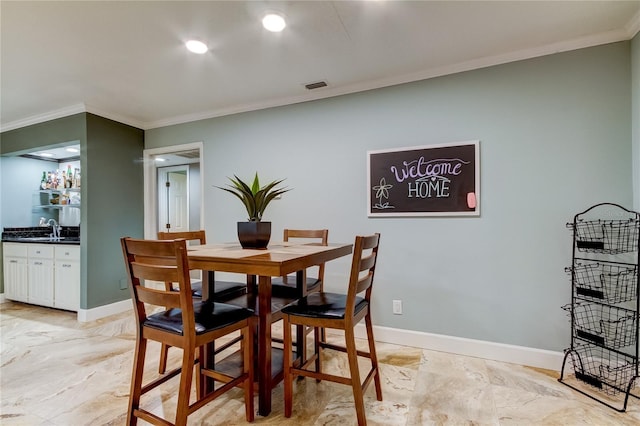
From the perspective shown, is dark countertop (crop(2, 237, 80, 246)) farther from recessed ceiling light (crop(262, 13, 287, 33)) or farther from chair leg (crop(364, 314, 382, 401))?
chair leg (crop(364, 314, 382, 401))

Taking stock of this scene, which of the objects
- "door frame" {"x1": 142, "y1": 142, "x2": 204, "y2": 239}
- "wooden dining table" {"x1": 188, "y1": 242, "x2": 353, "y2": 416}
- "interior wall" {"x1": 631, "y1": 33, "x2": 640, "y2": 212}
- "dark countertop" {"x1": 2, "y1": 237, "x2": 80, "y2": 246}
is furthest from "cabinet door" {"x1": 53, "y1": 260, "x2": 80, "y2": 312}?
"interior wall" {"x1": 631, "y1": 33, "x2": 640, "y2": 212}

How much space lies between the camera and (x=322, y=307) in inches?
66.3

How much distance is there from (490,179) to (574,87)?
0.83 metres

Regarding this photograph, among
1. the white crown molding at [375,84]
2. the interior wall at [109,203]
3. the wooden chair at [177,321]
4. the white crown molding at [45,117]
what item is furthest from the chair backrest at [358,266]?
the white crown molding at [45,117]

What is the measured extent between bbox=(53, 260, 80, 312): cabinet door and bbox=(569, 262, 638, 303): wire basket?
4682mm

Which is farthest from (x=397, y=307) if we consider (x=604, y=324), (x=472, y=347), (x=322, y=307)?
(x=604, y=324)

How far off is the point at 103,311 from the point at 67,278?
56cm

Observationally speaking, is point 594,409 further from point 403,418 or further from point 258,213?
point 258,213

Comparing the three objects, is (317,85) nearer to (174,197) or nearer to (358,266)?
(358,266)

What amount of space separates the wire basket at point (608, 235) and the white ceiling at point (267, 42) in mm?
1248

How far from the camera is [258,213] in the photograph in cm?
210

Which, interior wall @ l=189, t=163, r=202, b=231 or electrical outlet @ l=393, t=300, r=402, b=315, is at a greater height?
interior wall @ l=189, t=163, r=202, b=231

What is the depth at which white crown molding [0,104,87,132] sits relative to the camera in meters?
3.45

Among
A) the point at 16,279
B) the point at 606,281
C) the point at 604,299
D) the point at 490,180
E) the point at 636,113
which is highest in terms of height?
the point at 636,113
